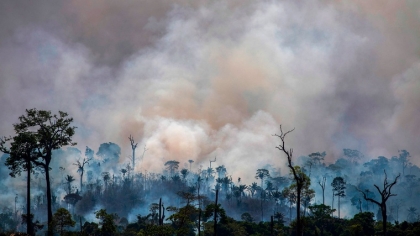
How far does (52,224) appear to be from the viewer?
56.3 metres

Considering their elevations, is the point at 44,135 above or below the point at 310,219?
above

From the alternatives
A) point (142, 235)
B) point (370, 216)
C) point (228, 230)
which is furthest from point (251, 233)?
point (142, 235)

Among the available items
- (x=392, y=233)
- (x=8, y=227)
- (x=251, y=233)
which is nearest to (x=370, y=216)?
(x=392, y=233)

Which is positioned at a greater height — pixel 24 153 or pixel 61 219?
pixel 24 153

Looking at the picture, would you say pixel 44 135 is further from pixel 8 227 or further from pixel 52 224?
pixel 8 227

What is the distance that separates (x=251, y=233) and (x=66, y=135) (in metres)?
49.0

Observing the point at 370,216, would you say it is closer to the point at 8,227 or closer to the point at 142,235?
the point at 142,235

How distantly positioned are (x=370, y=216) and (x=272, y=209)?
106 meters

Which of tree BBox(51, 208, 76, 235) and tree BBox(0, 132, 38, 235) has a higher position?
tree BBox(0, 132, 38, 235)

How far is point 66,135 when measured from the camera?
6012 centimetres

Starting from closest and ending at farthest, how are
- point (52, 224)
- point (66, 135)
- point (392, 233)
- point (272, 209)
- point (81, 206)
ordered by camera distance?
point (52, 224) → point (66, 135) → point (392, 233) → point (81, 206) → point (272, 209)

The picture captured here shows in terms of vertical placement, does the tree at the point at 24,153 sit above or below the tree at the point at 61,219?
above

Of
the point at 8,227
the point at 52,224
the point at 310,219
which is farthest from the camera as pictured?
the point at 8,227

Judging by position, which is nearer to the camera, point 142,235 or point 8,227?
point 142,235
